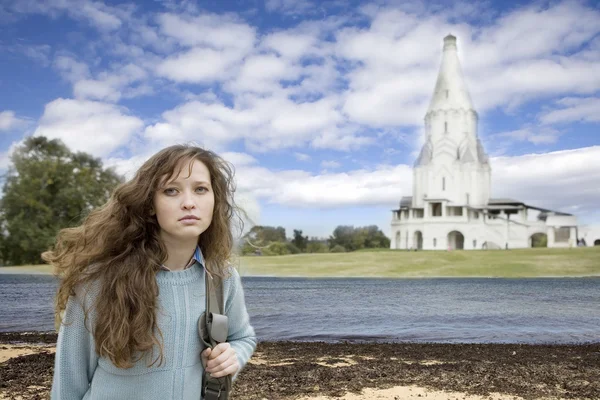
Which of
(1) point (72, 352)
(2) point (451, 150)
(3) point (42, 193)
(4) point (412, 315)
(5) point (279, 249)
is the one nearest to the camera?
(1) point (72, 352)

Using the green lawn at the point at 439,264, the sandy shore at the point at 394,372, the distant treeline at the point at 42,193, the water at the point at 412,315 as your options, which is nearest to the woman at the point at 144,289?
the sandy shore at the point at 394,372

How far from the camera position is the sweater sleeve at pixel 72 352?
210cm

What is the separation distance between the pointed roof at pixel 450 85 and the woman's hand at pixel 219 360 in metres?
81.7

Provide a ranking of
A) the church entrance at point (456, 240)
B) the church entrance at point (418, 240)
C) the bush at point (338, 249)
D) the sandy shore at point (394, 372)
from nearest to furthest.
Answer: the sandy shore at point (394, 372)
the church entrance at point (456, 240)
the church entrance at point (418, 240)
the bush at point (338, 249)

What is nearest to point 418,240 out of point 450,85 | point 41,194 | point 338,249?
point 338,249

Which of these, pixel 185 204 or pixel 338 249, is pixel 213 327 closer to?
pixel 185 204

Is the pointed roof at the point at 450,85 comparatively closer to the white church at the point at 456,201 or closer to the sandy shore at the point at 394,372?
the white church at the point at 456,201

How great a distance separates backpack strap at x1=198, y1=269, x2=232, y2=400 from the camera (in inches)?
86.8

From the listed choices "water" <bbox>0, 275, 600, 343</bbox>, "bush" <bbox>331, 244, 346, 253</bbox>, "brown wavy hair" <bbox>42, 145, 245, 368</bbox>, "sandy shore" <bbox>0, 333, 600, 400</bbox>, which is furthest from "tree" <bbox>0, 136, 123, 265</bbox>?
"brown wavy hair" <bbox>42, 145, 245, 368</bbox>

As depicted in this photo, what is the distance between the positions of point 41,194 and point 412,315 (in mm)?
33517

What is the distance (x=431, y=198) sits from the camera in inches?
2990

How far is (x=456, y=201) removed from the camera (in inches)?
3029

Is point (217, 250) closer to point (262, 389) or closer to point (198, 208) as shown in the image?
point (198, 208)

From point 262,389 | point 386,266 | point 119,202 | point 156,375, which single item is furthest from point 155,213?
point 386,266
